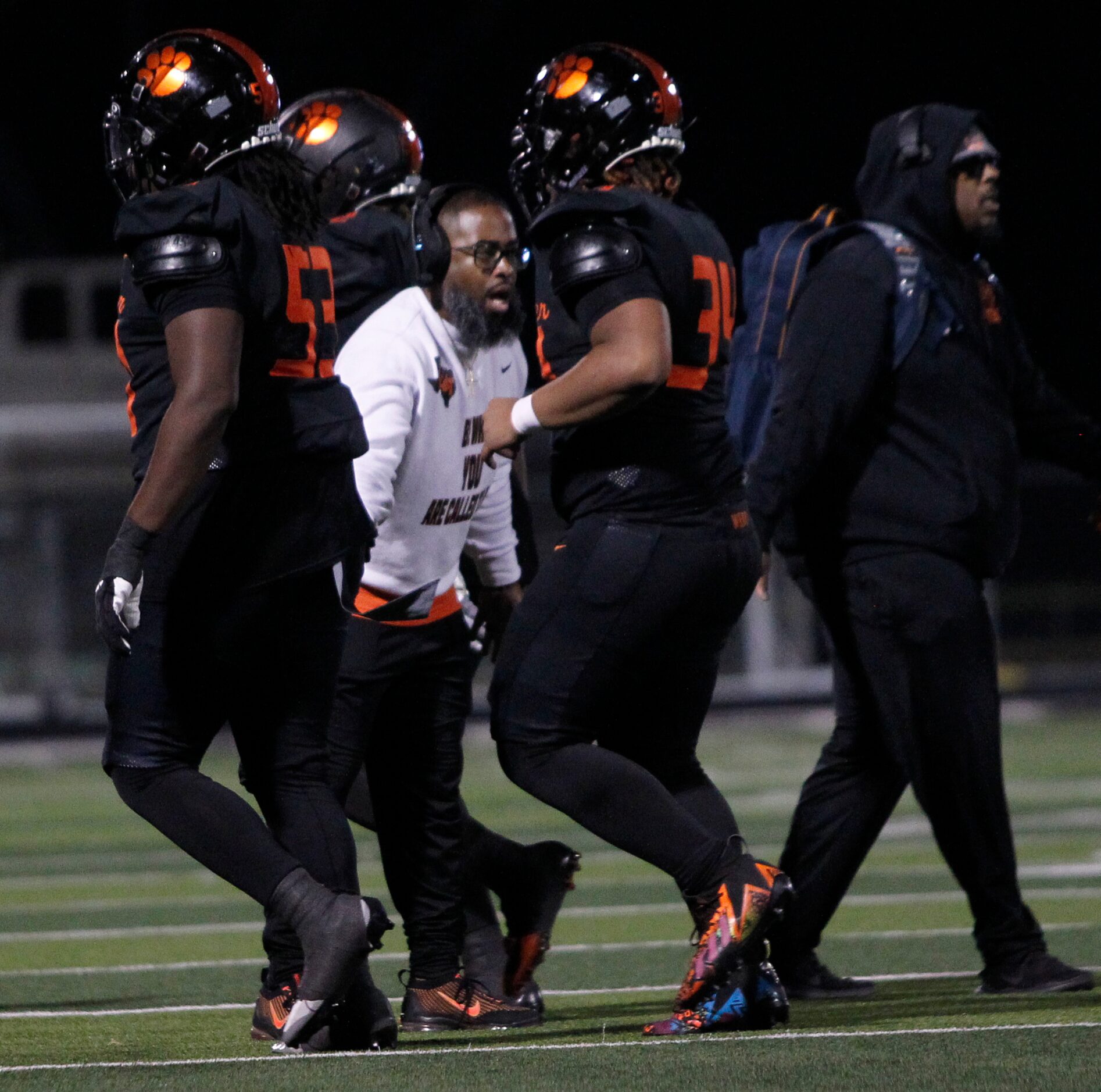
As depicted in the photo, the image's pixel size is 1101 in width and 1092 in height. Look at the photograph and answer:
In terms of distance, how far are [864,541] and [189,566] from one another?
5.62 ft

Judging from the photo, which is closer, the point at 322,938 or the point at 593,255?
the point at 322,938

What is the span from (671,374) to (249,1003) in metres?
1.89

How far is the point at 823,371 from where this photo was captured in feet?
16.2

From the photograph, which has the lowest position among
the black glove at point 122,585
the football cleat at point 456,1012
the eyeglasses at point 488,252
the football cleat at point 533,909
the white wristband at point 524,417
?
the football cleat at point 456,1012

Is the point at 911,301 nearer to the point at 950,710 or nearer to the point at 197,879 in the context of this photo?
the point at 950,710

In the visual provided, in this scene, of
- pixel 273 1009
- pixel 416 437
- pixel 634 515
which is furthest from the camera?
pixel 416 437

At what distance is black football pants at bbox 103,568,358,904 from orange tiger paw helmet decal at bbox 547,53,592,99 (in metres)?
1.17

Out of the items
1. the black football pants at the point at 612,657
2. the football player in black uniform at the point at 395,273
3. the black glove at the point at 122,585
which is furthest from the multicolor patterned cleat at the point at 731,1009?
the black glove at the point at 122,585

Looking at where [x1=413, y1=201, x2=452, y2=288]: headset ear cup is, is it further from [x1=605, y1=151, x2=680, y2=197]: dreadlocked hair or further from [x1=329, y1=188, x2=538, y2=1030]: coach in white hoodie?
[x1=605, y1=151, x2=680, y2=197]: dreadlocked hair

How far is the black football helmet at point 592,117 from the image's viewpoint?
455cm

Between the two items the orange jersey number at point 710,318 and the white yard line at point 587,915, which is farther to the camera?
the white yard line at point 587,915

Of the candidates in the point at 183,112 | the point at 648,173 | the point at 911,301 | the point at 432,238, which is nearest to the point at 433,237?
the point at 432,238

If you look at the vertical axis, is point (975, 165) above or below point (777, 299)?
above

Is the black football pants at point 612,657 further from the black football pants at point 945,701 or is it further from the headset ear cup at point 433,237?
the headset ear cup at point 433,237
